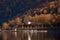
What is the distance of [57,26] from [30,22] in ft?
49.0

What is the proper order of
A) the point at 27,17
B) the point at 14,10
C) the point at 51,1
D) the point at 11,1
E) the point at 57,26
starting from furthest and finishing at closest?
the point at 11,1 < the point at 14,10 < the point at 51,1 < the point at 27,17 < the point at 57,26

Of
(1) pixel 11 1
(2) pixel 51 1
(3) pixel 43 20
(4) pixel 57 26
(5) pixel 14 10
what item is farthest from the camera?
(1) pixel 11 1

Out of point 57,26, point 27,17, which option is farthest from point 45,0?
point 57,26

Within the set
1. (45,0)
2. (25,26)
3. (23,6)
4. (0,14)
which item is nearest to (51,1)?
(45,0)

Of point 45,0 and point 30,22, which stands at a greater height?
point 45,0

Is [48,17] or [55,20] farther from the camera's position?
[48,17]

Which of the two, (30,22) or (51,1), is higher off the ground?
(51,1)

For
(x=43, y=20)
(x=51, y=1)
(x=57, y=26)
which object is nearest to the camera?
(x=57, y=26)

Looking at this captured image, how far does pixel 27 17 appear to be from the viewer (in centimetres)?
10919

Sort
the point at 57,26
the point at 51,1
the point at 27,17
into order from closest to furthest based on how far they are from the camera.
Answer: the point at 57,26
the point at 27,17
the point at 51,1

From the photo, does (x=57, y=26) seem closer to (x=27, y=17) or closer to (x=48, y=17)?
(x=48, y=17)

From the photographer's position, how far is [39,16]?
336 ft

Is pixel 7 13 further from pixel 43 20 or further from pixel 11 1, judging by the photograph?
pixel 43 20

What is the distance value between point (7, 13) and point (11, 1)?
35.0 feet
